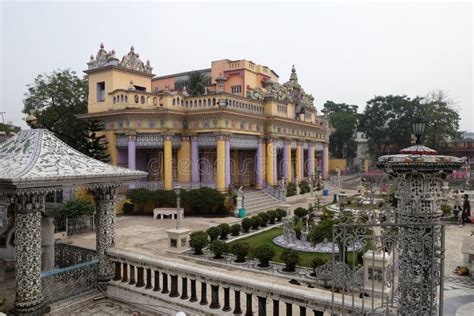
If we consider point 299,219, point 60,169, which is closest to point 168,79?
point 299,219

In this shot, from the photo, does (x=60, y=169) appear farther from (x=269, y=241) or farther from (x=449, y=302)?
(x=269, y=241)

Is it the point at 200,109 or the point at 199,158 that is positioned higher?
the point at 200,109

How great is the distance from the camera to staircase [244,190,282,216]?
2237 cm

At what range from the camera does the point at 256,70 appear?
31250 millimetres

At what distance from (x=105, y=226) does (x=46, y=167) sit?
6.13ft

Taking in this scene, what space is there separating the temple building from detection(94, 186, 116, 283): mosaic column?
1470 cm

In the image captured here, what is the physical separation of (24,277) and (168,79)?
31813 millimetres

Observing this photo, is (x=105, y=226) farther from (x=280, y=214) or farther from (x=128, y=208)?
(x=128, y=208)

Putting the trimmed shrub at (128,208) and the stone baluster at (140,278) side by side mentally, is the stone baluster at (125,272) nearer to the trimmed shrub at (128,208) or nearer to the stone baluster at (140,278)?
the stone baluster at (140,278)

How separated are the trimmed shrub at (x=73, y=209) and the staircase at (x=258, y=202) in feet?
29.6

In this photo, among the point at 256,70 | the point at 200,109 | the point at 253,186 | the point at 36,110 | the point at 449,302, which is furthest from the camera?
the point at 256,70

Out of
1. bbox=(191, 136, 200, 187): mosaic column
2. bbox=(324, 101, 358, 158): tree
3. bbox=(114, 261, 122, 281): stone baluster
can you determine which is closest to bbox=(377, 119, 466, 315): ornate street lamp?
bbox=(114, 261, 122, 281): stone baluster

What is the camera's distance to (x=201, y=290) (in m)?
6.09

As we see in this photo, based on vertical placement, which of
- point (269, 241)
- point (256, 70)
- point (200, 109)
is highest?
point (256, 70)
